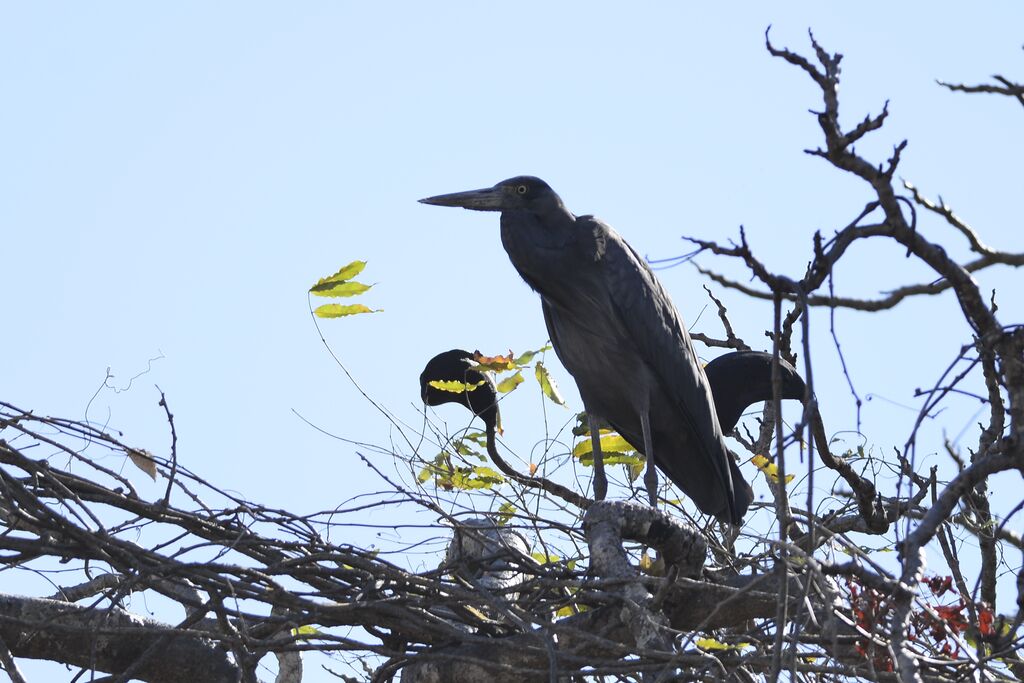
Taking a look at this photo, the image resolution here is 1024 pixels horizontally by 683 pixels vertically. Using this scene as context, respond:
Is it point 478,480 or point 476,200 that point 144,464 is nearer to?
point 478,480

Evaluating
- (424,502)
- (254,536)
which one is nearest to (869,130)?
(424,502)

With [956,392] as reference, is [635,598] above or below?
below

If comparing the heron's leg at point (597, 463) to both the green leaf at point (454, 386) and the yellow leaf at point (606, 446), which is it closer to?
the yellow leaf at point (606, 446)

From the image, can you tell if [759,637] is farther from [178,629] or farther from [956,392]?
[178,629]

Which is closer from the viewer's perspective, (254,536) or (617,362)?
(254,536)

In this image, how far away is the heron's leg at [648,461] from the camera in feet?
16.2

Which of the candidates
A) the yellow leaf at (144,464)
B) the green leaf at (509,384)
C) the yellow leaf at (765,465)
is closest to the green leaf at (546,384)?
the green leaf at (509,384)

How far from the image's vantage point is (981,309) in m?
2.87

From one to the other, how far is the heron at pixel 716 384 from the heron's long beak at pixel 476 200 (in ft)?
2.15

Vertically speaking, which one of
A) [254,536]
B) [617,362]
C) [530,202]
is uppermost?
[530,202]

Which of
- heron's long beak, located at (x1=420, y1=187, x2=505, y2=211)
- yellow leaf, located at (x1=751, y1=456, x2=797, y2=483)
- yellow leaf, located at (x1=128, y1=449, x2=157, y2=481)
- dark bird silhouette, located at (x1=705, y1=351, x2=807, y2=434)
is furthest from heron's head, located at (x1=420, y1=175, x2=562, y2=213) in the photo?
yellow leaf, located at (x1=128, y1=449, x2=157, y2=481)

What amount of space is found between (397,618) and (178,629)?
53 cm

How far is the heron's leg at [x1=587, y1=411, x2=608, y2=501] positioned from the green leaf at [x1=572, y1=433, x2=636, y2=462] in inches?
1.2

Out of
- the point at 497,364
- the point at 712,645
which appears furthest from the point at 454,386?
the point at 712,645
